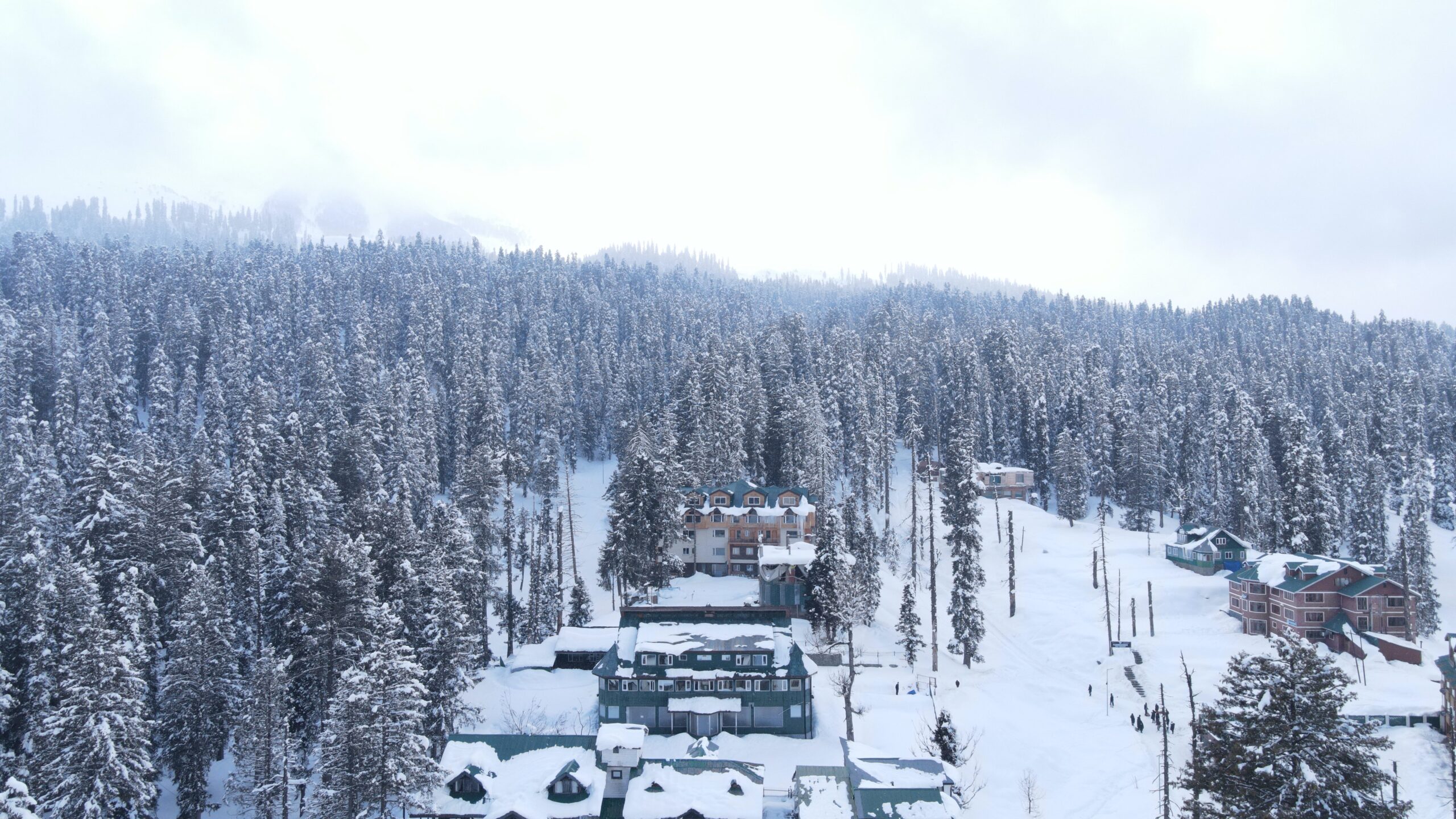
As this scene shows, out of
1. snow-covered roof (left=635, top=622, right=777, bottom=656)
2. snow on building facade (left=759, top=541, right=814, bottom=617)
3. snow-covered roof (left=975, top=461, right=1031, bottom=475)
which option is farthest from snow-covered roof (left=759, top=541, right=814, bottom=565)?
snow-covered roof (left=975, top=461, right=1031, bottom=475)

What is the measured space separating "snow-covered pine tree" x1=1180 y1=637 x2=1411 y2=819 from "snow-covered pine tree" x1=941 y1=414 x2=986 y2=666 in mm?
33950

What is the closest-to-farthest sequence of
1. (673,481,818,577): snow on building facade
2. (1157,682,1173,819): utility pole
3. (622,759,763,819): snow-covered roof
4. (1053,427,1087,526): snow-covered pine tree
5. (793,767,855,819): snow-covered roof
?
(1157,682,1173,819): utility pole, (793,767,855,819): snow-covered roof, (622,759,763,819): snow-covered roof, (673,481,818,577): snow on building facade, (1053,427,1087,526): snow-covered pine tree

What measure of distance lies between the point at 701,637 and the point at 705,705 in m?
4.58

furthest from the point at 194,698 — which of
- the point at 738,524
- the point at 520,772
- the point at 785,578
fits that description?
the point at 738,524

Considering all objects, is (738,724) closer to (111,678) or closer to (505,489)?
(111,678)

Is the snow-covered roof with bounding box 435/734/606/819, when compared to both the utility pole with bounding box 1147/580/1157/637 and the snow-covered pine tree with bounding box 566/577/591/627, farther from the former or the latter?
the utility pole with bounding box 1147/580/1157/637

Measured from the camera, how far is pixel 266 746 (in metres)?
37.9

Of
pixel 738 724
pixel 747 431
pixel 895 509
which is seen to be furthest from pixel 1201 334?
pixel 738 724

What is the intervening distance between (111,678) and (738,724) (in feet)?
102

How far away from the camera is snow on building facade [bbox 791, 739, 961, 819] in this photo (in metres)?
36.3

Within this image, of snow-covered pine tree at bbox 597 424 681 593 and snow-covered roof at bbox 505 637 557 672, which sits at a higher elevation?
snow-covered pine tree at bbox 597 424 681 593

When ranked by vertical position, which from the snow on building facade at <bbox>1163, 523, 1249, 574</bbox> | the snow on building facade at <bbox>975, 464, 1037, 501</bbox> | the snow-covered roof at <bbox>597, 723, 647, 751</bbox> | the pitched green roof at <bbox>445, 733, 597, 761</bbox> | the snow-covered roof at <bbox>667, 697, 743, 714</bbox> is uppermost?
the snow on building facade at <bbox>975, 464, 1037, 501</bbox>

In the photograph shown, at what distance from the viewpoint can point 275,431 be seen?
71438mm

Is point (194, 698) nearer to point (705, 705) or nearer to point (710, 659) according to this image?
point (705, 705)
